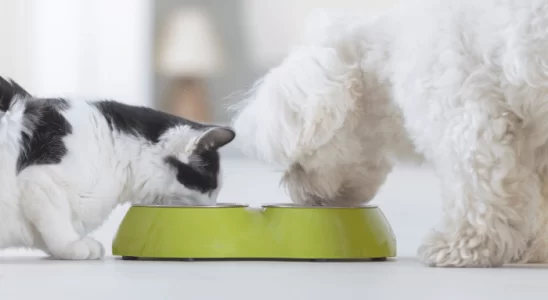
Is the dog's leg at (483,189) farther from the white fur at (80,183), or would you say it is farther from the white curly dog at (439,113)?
the white fur at (80,183)

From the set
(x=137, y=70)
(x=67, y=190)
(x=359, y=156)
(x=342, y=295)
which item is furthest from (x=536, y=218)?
(x=137, y=70)

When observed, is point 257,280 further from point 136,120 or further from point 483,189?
point 136,120

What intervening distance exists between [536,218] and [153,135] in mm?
729

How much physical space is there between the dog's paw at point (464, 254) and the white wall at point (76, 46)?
214cm

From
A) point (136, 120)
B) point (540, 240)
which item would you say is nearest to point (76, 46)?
point (136, 120)

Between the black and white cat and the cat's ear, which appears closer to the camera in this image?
the black and white cat

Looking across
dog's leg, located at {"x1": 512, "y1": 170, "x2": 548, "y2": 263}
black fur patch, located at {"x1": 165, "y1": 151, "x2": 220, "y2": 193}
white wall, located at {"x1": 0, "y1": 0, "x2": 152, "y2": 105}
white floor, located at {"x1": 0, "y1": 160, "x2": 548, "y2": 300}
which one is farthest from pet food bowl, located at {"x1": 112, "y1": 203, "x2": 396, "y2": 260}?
white wall, located at {"x1": 0, "y1": 0, "x2": 152, "y2": 105}

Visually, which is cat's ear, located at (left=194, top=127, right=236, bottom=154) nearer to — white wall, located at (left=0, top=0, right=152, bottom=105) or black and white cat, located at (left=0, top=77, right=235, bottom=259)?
black and white cat, located at (left=0, top=77, right=235, bottom=259)

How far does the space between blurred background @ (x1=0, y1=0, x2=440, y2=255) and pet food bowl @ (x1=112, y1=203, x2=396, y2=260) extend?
1.51 m

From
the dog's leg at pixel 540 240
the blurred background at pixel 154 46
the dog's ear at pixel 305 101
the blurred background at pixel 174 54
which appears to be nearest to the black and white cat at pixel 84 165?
the dog's ear at pixel 305 101

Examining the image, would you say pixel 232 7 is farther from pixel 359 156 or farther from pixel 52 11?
pixel 359 156

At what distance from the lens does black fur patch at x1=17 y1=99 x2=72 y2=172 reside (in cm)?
157

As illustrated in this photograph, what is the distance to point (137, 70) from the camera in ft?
11.6

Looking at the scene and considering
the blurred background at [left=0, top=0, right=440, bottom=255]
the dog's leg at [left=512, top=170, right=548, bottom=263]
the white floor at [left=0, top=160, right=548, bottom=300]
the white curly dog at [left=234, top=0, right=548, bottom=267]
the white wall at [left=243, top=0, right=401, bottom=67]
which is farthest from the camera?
the white wall at [left=243, top=0, right=401, bottom=67]
